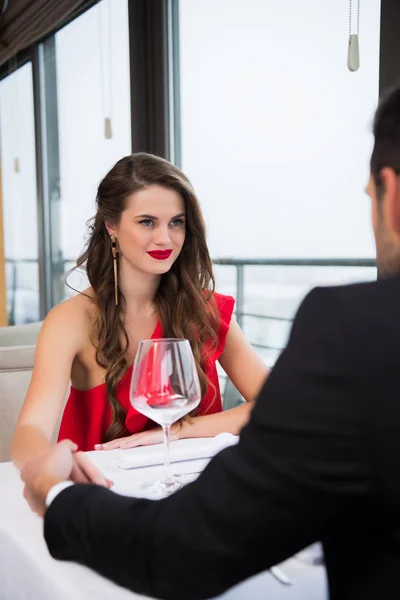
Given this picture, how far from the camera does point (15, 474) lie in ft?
4.10

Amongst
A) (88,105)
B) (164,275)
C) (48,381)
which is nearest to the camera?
(48,381)

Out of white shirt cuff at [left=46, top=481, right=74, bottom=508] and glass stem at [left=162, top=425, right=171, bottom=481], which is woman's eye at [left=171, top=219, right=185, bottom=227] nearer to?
glass stem at [left=162, top=425, right=171, bottom=481]

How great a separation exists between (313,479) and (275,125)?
10.3 feet

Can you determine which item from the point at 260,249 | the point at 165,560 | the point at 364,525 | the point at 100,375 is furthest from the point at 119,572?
the point at 260,249

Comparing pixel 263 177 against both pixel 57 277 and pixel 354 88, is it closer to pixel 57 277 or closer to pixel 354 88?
pixel 354 88

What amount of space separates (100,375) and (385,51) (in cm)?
140

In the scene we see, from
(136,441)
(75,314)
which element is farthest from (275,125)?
(136,441)

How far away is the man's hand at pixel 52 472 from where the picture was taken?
86 centimetres

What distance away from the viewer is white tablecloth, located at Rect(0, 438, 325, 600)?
30.3 inches

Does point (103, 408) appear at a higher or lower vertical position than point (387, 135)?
lower

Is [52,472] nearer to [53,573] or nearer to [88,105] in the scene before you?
[53,573]

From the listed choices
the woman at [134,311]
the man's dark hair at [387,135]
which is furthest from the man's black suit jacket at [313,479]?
the woman at [134,311]

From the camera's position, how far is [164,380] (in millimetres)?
1047

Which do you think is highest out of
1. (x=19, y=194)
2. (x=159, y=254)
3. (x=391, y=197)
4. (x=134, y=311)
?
(x=19, y=194)
